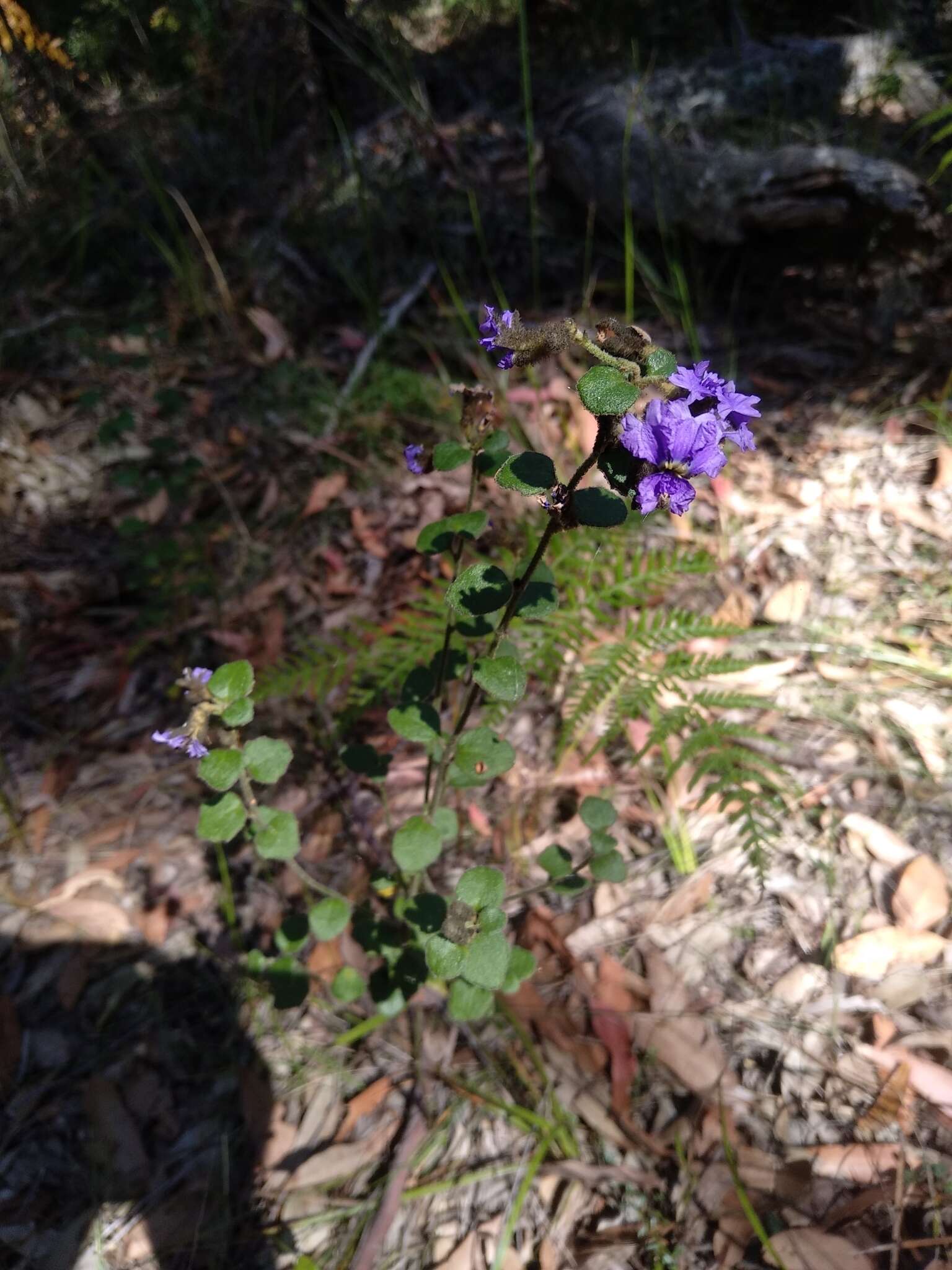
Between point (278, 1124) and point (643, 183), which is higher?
point (643, 183)

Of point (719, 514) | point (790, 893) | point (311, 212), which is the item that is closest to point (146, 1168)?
point (790, 893)

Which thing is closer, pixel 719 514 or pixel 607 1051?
pixel 607 1051

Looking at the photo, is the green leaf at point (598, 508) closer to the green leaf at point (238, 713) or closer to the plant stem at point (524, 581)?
the plant stem at point (524, 581)

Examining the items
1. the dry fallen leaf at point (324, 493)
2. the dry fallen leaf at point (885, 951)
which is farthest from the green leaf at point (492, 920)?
the dry fallen leaf at point (324, 493)

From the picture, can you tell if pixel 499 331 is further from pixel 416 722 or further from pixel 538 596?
pixel 416 722

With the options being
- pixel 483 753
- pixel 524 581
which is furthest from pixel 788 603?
pixel 524 581

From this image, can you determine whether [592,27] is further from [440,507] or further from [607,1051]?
[607,1051]

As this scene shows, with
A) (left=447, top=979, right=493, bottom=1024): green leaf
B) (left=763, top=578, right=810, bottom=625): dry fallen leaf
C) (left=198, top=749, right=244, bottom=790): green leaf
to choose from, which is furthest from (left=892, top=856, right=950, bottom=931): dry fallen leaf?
(left=198, top=749, right=244, bottom=790): green leaf
